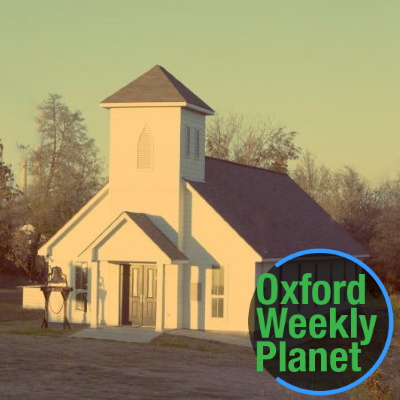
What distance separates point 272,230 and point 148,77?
7812mm

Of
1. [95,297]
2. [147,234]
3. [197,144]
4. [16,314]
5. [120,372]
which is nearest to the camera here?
[120,372]

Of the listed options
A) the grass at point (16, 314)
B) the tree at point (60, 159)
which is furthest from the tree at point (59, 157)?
the grass at point (16, 314)

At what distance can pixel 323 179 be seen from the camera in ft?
321

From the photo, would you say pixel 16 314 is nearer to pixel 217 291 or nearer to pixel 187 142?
pixel 217 291

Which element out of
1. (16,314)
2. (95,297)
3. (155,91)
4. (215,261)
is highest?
(155,91)

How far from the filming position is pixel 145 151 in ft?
119

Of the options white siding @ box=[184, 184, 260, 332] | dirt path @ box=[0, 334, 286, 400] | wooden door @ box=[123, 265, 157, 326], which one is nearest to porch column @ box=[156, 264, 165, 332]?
wooden door @ box=[123, 265, 157, 326]

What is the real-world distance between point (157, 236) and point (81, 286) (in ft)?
15.6

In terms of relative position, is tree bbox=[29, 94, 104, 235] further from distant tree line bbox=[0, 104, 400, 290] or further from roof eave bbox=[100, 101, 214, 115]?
roof eave bbox=[100, 101, 214, 115]

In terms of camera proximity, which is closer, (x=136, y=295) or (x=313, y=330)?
(x=313, y=330)

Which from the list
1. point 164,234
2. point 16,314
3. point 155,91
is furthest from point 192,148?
point 16,314

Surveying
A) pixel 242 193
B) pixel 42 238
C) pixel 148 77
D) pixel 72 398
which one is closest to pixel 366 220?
pixel 42 238

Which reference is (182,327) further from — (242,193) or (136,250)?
(242,193)

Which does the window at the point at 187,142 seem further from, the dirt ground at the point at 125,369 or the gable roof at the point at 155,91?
the dirt ground at the point at 125,369
